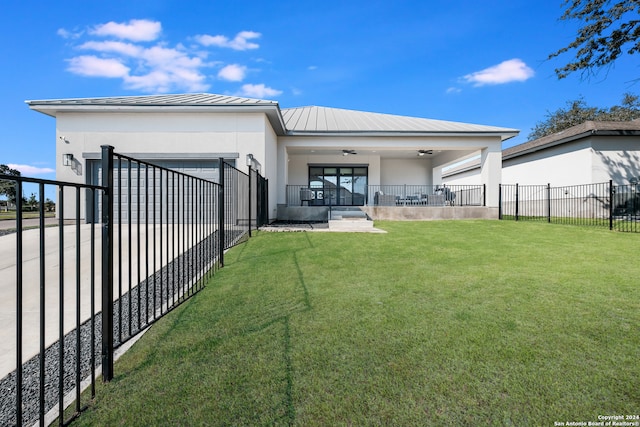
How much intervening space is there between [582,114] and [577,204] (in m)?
21.5

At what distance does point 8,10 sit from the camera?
8.77 metres

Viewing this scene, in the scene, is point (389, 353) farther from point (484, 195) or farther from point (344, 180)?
point (344, 180)

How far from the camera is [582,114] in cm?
3012

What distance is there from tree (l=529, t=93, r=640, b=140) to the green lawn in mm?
34846

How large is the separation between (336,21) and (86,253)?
38.6ft

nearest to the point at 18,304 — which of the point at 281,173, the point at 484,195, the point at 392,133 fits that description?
the point at 281,173

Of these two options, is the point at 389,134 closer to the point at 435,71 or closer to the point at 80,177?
the point at 435,71

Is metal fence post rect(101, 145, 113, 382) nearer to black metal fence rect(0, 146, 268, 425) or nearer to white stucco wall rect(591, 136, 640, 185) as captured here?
black metal fence rect(0, 146, 268, 425)

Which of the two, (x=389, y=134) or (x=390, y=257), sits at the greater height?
(x=389, y=134)

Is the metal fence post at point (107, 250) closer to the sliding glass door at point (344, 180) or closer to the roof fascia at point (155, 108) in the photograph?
the roof fascia at point (155, 108)

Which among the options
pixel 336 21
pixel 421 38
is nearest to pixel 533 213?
pixel 421 38

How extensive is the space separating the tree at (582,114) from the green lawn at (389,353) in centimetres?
3485

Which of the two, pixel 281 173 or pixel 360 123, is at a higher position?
pixel 360 123

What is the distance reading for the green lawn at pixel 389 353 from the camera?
1665 mm
